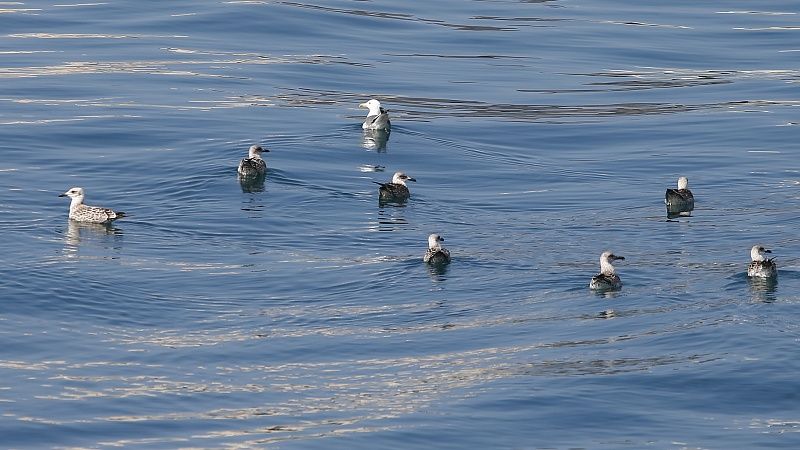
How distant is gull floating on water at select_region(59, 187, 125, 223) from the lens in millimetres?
25562

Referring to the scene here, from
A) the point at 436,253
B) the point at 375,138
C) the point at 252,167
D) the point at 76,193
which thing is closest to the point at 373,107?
the point at 375,138

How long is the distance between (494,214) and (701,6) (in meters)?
30.5

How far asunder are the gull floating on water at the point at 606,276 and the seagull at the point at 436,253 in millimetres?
2306

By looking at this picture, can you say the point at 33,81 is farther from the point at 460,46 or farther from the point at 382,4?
the point at 382,4

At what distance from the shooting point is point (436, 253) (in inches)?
899

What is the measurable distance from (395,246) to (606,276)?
4.20 metres

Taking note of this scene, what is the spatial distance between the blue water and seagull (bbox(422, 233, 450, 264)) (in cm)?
23

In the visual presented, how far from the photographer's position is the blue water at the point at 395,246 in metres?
17.9

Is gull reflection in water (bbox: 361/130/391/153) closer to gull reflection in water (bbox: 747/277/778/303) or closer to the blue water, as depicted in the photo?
the blue water

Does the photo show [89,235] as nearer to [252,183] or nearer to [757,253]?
[252,183]

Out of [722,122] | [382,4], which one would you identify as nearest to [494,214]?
[722,122]

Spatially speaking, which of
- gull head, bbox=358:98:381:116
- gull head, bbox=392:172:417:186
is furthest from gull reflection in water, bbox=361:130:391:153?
gull head, bbox=392:172:417:186

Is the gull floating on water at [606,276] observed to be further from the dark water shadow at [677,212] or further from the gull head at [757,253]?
the dark water shadow at [677,212]

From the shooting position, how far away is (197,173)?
29.7m
